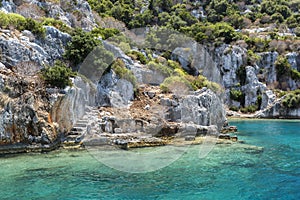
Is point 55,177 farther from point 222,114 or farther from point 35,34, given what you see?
point 222,114

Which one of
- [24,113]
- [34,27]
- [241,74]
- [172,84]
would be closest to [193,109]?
[172,84]

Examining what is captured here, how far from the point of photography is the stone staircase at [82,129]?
63.1 ft

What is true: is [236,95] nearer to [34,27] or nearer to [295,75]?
[295,75]

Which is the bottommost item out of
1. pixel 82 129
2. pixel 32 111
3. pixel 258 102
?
pixel 82 129

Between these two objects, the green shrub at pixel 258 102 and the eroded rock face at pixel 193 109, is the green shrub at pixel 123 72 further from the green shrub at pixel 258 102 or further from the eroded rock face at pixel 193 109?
the green shrub at pixel 258 102

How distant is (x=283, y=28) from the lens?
233 feet

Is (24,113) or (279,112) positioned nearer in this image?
(24,113)

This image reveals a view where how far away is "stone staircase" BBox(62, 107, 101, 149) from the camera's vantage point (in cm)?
1923

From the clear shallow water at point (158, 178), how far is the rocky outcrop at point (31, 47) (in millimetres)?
7404

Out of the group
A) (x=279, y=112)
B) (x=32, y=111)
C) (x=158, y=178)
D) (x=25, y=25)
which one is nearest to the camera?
(x=158, y=178)

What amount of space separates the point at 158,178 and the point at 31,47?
1435 centimetres

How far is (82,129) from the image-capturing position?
791 inches

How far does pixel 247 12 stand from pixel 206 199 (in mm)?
80906

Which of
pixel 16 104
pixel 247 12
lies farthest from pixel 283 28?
pixel 16 104
